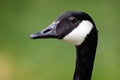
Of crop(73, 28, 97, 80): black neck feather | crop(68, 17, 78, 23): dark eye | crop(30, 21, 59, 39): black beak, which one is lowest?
crop(73, 28, 97, 80): black neck feather

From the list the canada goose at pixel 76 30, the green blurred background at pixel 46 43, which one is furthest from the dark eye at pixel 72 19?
the green blurred background at pixel 46 43

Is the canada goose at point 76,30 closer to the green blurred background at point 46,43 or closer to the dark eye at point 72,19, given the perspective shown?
the dark eye at point 72,19

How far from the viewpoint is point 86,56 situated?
5.47 feet

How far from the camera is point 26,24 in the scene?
11.1 feet

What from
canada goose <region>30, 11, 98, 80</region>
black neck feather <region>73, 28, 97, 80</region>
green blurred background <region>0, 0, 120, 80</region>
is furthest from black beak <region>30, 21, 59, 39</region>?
green blurred background <region>0, 0, 120, 80</region>

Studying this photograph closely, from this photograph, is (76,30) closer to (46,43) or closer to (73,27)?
(73,27)

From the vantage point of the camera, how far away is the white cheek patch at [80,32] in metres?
1.62

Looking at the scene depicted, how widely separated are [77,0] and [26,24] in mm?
487

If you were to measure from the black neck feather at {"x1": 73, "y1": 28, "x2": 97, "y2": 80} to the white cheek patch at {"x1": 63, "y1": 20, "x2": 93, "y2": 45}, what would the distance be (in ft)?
0.07

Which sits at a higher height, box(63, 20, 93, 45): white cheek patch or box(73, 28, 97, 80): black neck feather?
box(63, 20, 93, 45): white cheek patch

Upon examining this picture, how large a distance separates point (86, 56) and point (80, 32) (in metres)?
0.11

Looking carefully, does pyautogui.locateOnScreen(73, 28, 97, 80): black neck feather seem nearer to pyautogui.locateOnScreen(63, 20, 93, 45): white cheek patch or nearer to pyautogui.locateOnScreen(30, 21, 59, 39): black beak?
pyautogui.locateOnScreen(63, 20, 93, 45): white cheek patch

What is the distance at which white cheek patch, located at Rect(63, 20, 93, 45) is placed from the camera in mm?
1618

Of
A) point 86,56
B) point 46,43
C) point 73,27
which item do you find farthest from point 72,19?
point 46,43
